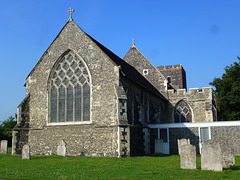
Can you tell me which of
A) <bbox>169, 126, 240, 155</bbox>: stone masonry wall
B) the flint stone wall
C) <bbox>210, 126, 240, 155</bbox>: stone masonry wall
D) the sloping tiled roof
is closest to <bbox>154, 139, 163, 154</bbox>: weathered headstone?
<bbox>169, 126, 240, 155</bbox>: stone masonry wall

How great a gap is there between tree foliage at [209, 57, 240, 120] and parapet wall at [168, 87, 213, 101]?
551 centimetres

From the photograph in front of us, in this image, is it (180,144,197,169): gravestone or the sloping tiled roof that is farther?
the sloping tiled roof

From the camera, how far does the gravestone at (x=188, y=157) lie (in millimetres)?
10987

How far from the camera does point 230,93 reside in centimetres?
3281

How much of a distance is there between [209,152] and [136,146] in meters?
8.97

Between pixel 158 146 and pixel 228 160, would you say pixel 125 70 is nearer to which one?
pixel 158 146

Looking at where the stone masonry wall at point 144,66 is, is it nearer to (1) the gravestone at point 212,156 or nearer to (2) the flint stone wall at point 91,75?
(2) the flint stone wall at point 91,75

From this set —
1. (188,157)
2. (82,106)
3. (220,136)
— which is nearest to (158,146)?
(220,136)

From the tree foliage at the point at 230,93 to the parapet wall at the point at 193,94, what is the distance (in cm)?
551

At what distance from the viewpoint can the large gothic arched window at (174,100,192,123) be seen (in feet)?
95.0

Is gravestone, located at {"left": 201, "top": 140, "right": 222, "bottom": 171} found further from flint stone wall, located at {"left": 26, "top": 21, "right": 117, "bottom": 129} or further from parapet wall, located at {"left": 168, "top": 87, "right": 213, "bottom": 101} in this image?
parapet wall, located at {"left": 168, "top": 87, "right": 213, "bottom": 101}

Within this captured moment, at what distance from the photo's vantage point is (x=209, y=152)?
10531mm

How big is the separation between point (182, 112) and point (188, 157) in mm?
18655

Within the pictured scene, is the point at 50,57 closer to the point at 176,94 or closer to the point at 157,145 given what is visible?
the point at 157,145
